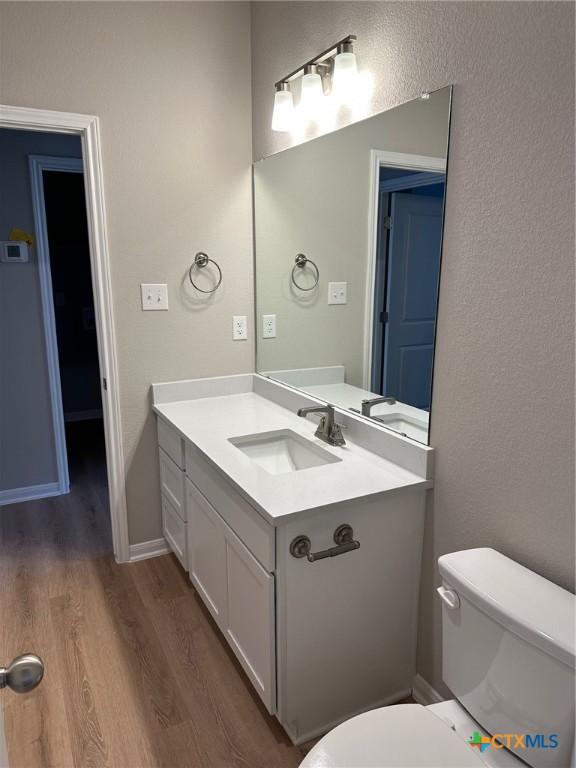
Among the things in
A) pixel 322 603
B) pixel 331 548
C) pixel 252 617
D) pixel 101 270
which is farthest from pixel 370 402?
pixel 101 270

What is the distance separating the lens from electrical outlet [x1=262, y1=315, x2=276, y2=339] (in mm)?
2521

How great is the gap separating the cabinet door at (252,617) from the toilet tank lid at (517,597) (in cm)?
53

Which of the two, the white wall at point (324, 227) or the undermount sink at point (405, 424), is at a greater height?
the white wall at point (324, 227)

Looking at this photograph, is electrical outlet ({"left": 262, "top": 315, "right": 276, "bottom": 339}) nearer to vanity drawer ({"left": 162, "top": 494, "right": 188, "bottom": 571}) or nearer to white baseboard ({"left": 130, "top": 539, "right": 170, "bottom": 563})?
vanity drawer ({"left": 162, "top": 494, "right": 188, "bottom": 571})

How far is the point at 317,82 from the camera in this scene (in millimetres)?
1833

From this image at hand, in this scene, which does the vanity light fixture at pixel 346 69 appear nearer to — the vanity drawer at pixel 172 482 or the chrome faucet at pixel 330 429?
the chrome faucet at pixel 330 429

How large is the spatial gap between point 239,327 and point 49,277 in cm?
133

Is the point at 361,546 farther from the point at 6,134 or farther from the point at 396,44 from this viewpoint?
the point at 6,134

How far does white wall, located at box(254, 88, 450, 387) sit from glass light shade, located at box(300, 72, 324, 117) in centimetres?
11

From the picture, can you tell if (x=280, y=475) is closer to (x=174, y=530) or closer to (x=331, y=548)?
(x=331, y=548)

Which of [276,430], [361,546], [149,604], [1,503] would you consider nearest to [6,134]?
[1,503]

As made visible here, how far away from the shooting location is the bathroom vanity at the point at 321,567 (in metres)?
1.45

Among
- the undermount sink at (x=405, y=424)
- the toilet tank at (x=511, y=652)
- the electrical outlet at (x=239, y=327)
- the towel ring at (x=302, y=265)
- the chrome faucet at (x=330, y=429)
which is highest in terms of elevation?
the towel ring at (x=302, y=265)

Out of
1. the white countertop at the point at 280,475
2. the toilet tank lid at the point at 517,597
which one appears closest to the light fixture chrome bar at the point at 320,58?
the white countertop at the point at 280,475
